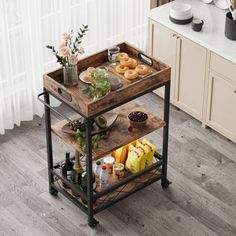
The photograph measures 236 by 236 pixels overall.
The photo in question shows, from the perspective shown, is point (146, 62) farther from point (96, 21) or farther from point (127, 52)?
point (96, 21)

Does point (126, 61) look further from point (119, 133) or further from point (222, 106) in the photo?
point (222, 106)

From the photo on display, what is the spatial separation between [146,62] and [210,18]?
1.14 m

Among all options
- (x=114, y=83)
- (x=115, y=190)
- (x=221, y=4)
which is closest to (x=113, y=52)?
(x=114, y=83)

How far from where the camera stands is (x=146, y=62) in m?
4.90

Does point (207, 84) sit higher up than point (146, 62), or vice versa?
point (146, 62)

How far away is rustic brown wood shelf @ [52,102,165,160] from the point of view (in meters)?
4.64

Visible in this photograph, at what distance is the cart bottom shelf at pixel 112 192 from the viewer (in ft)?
16.0

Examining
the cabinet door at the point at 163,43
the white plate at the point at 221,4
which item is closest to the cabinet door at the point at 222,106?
the cabinet door at the point at 163,43

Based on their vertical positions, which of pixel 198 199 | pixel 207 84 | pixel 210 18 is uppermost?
pixel 210 18

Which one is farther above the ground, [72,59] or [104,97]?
[72,59]

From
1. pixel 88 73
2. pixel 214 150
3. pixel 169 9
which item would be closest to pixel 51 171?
pixel 88 73

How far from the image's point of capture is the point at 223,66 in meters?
5.39

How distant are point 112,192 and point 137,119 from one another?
531 millimetres

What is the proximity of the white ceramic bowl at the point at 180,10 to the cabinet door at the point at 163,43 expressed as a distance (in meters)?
0.14
